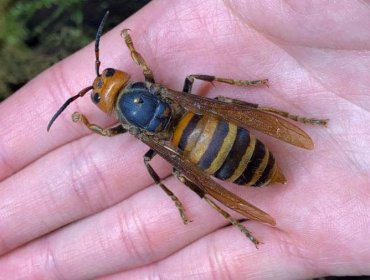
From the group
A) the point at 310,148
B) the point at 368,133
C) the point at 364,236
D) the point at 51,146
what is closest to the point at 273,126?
the point at 310,148

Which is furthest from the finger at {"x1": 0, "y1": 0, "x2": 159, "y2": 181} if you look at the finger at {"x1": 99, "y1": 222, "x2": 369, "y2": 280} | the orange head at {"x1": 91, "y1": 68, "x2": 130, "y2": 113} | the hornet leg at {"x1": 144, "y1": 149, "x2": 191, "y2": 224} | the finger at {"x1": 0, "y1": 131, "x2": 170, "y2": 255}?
the finger at {"x1": 99, "y1": 222, "x2": 369, "y2": 280}

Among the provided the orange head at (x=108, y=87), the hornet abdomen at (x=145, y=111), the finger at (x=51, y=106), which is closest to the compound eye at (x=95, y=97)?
the orange head at (x=108, y=87)

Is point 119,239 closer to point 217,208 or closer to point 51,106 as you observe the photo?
point 217,208

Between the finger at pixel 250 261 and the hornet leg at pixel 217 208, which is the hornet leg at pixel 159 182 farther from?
the finger at pixel 250 261

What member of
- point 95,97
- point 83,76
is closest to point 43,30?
point 83,76

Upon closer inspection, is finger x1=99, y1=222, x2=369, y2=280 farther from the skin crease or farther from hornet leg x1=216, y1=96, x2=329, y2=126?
hornet leg x1=216, y1=96, x2=329, y2=126
